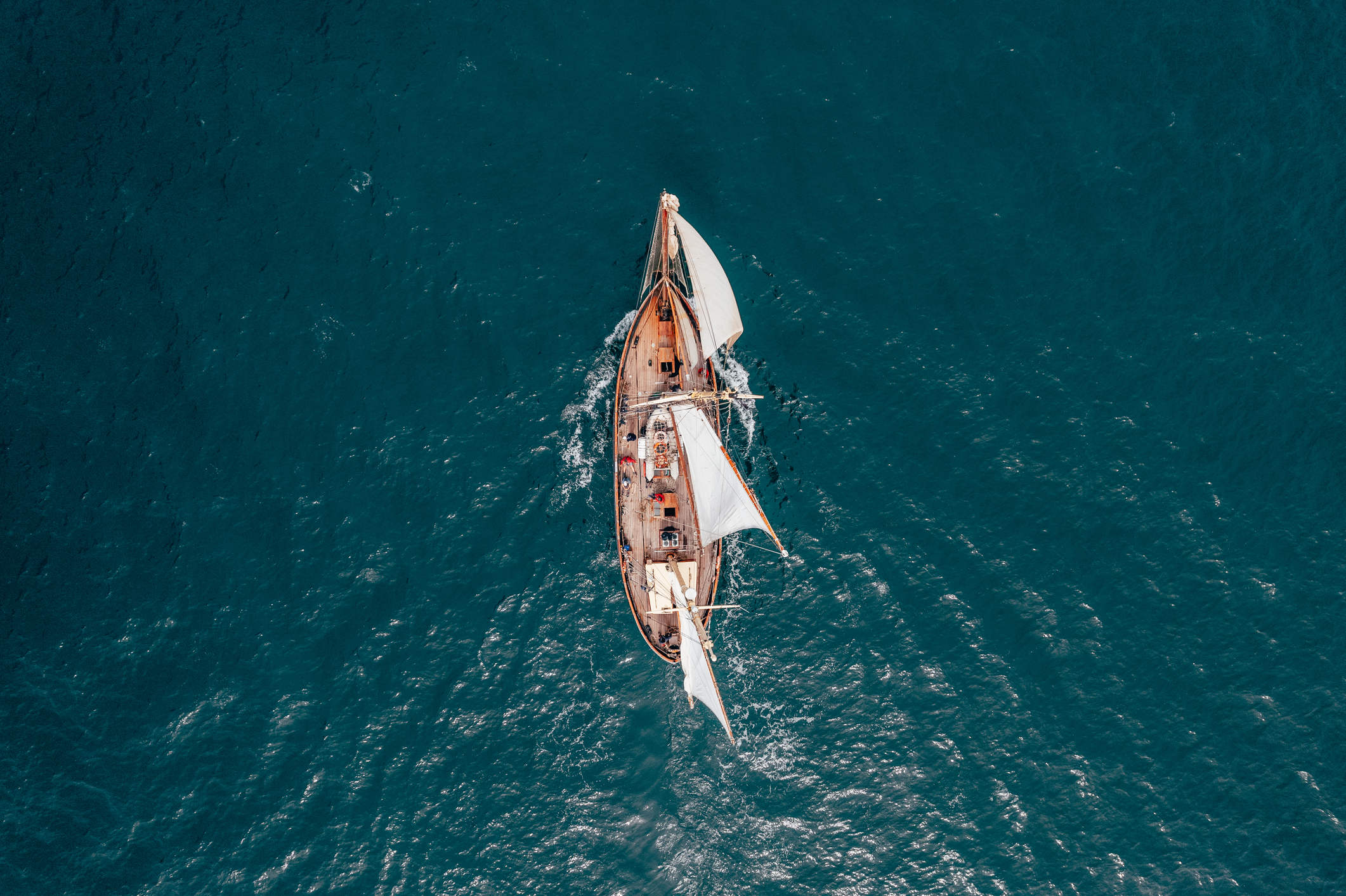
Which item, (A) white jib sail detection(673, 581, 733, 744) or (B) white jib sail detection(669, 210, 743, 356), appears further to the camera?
(B) white jib sail detection(669, 210, 743, 356)

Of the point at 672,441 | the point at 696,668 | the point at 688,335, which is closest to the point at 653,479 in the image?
the point at 672,441

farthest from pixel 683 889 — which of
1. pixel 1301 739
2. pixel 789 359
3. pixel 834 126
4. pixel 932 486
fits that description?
pixel 834 126

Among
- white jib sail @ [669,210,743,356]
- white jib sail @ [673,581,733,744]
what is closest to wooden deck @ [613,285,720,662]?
white jib sail @ [673,581,733,744]

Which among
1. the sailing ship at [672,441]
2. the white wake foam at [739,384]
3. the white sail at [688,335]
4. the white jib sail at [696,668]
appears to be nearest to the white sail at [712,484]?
the sailing ship at [672,441]

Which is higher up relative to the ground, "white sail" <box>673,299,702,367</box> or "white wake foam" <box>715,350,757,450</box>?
"white sail" <box>673,299,702,367</box>

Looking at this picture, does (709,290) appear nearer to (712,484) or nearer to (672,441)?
(672,441)

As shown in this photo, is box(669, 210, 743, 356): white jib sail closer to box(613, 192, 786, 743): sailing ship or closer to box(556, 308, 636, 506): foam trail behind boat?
box(613, 192, 786, 743): sailing ship

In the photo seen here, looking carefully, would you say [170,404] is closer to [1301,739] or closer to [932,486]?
[932,486]
